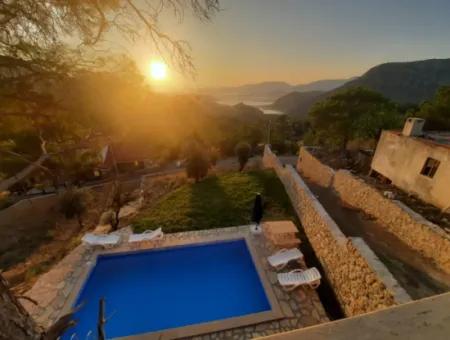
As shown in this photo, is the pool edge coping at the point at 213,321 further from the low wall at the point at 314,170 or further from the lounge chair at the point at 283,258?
the low wall at the point at 314,170

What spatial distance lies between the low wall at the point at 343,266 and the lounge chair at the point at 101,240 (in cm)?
673

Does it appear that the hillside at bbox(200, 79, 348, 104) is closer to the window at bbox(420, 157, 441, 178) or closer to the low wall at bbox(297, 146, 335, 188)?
the low wall at bbox(297, 146, 335, 188)

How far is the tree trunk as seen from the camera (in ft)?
4.37

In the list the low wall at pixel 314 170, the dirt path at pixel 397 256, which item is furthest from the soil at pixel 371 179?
the dirt path at pixel 397 256

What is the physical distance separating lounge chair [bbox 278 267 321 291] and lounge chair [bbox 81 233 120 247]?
5.44 meters

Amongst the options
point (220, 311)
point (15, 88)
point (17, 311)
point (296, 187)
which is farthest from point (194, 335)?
point (296, 187)

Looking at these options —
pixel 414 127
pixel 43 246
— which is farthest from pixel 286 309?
pixel 43 246

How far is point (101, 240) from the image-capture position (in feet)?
24.6

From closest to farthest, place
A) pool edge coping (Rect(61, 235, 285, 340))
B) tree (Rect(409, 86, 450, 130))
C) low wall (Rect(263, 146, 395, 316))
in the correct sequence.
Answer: low wall (Rect(263, 146, 395, 316)) → pool edge coping (Rect(61, 235, 285, 340)) → tree (Rect(409, 86, 450, 130))

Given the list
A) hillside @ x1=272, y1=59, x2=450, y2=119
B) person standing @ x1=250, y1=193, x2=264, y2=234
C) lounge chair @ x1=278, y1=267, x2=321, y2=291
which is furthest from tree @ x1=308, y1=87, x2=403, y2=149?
hillside @ x1=272, y1=59, x2=450, y2=119

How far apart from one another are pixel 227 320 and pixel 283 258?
2.34 meters

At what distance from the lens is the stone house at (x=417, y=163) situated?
8.14 metres

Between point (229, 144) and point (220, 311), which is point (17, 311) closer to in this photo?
point (220, 311)

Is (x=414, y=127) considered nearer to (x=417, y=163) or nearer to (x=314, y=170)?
(x=417, y=163)
